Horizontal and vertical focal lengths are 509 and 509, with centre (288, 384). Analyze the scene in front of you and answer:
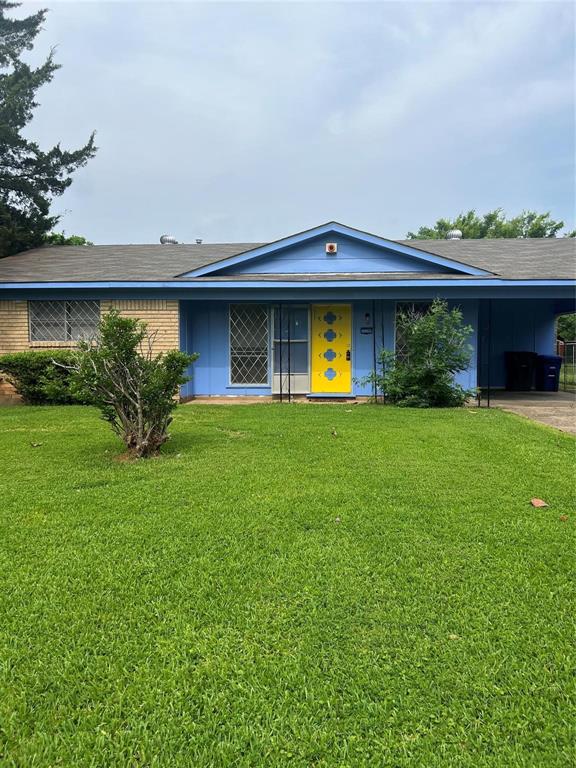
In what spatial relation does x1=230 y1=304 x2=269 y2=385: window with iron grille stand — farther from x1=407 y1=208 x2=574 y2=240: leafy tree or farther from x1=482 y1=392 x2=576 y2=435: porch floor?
x1=407 y1=208 x2=574 y2=240: leafy tree

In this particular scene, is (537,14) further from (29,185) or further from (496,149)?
(29,185)

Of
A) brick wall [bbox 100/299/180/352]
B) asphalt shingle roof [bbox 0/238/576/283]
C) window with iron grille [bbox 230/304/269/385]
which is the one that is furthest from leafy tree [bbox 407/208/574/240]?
brick wall [bbox 100/299/180/352]

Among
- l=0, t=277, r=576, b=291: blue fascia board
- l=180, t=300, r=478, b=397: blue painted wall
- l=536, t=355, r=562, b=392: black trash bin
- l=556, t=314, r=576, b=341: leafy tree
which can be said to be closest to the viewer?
l=0, t=277, r=576, b=291: blue fascia board

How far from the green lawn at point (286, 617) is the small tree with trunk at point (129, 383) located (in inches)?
29.3

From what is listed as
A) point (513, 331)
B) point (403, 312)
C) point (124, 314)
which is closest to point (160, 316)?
point (124, 314)

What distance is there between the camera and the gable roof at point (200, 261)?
36.1 ft

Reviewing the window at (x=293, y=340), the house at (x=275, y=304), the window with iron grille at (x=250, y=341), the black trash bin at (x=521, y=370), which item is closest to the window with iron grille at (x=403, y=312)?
the house at (x=275, y=304)

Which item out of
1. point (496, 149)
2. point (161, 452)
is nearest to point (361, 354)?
point (161, 452)

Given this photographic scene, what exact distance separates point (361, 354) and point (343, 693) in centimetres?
985

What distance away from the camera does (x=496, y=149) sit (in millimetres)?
23156

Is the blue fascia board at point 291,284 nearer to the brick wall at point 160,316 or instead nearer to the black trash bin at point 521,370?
the brick wall at point 160,316

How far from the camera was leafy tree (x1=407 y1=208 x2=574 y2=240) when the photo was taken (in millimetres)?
34469

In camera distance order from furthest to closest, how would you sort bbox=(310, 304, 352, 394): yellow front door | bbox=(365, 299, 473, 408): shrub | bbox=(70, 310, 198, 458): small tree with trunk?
bbox=(310, 304, 352, 394): yellow front door < bbox=(365, 299, 473, 408): shrub < bbox=(70, 310, 198, 458): small tree with trunk

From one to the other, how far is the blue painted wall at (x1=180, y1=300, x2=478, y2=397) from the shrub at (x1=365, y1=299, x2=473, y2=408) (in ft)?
4.19
